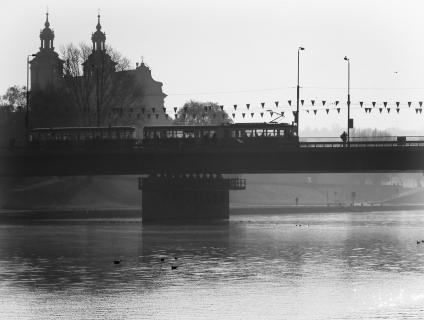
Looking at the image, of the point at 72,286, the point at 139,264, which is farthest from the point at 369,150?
the point at 72,286

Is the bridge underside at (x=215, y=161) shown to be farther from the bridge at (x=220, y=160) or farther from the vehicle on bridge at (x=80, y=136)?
the vehicle on bridge at (x=80, y=136)

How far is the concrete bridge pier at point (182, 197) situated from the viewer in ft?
557

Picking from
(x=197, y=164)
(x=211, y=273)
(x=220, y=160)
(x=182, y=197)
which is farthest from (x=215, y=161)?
(x=211, y=273)

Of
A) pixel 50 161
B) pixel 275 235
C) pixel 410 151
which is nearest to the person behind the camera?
pixel 275 235

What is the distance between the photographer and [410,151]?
14562cm

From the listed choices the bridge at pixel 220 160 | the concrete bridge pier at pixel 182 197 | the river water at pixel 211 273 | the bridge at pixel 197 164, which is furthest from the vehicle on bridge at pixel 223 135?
the river water at pixel 211 273

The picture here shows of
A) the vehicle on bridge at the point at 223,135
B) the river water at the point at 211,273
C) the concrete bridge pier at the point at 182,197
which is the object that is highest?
the vehicle on bridge at the point at 223,135

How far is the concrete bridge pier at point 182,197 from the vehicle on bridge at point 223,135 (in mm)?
5054

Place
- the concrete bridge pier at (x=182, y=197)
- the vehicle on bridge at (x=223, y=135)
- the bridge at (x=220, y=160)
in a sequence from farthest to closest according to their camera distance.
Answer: the concrete bridge pier at (x=182, y=197) → the vehicle on bridge at (x=223, y=135) → the bridge at (x=220, y=160)

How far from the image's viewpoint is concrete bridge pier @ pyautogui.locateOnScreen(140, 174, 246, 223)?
169750mm

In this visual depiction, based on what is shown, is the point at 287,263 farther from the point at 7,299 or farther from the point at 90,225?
the point at 90,225

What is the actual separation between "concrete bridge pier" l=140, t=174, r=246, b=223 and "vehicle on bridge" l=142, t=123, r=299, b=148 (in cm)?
505

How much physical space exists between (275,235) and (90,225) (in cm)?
2877

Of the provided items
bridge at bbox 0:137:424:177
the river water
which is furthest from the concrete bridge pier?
the river water
